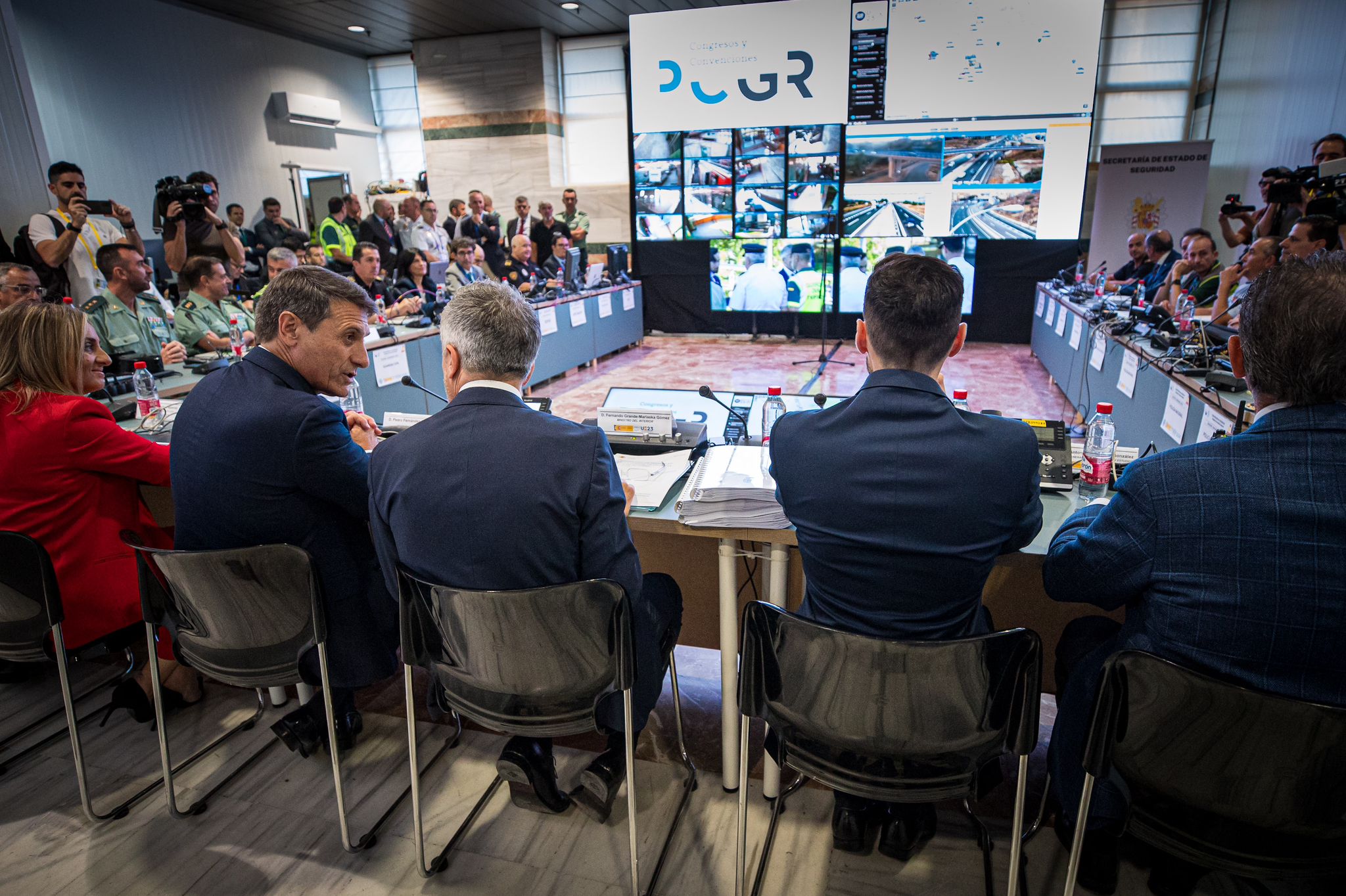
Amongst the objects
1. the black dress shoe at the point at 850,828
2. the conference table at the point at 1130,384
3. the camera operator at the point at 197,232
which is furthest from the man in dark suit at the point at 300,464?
the camera operator at the point at 197,232

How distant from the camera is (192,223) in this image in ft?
18.1

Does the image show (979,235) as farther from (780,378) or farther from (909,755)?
(909,755)

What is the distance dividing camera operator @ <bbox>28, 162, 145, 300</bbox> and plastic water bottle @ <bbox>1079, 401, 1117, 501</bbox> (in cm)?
497

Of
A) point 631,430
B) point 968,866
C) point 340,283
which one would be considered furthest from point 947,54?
point 968,866

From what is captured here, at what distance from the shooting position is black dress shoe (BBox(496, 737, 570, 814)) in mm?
1588

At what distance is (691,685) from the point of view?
7.43 ft

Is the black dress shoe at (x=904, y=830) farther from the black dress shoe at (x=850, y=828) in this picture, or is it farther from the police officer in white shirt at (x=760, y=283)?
the police officer in white shirt at (x=760, y=283)

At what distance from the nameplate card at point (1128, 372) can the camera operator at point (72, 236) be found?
545 centimetres

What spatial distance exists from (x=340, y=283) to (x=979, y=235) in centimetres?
734

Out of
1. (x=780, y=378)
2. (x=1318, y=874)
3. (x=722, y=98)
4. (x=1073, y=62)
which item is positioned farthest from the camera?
(x=780, y=378)

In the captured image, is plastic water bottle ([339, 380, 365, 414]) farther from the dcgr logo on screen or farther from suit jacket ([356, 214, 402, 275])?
suit jacket ([356, 214, 402, 275])

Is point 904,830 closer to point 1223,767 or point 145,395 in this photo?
point 1223,767

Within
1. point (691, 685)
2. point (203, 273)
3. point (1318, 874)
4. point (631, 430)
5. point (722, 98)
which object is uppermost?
point (722, 98)

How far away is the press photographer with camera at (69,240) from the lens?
431 cm
